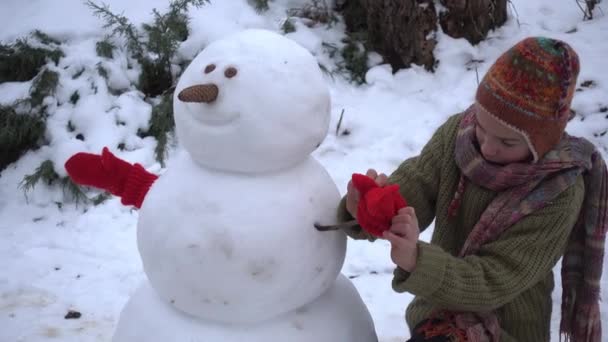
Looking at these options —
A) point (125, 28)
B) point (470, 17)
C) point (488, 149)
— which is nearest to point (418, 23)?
point (470, 17)

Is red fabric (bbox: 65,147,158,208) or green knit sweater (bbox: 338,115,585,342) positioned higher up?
red fabric (bbox: 65,147,158,208)

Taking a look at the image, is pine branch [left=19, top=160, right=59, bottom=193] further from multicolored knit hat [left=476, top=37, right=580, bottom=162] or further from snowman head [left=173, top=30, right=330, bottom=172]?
multicolored knit hat [left=476, top=37, right=580, bottom=162]

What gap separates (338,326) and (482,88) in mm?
625

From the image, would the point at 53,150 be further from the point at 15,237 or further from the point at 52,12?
the point at 52,12

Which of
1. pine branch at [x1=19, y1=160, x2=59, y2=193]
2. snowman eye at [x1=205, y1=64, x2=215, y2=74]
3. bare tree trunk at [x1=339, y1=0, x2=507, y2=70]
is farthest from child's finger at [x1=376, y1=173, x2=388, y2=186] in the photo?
bare tree trunk at [x1=339, y1=0, x2=507, y2=70]

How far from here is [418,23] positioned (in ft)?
11.3

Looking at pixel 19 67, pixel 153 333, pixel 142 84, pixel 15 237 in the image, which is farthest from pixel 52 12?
pixel 153 333

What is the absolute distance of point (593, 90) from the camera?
10.3ft

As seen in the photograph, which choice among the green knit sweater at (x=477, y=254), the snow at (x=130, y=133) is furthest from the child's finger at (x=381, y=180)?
the snow at (x=130, y=133)

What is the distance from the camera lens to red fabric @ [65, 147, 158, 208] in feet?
4.83

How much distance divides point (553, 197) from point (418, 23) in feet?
7.57

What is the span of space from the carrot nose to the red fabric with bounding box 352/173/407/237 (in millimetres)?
368

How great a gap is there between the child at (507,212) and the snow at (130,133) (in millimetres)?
753

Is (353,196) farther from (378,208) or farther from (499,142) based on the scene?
(499,142)
